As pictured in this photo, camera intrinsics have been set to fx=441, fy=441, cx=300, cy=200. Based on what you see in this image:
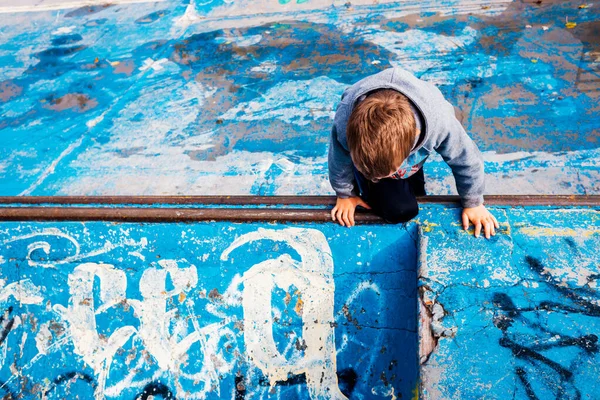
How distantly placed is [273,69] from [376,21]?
107 cm

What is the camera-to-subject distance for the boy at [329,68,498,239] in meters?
1.18

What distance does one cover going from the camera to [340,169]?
156 cm

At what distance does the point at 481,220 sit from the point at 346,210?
1.48 feet

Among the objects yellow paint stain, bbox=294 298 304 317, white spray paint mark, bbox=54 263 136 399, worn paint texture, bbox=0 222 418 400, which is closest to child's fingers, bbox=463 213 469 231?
worn paint texture, bbox=0 222 418 400

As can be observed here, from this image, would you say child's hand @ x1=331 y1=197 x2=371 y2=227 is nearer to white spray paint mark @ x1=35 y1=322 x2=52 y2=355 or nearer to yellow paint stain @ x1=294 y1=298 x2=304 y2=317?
yellow paint stain @ x1=294 y1=298 x2=304 y2=317

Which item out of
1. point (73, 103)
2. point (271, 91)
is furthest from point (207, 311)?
point (73, 103)

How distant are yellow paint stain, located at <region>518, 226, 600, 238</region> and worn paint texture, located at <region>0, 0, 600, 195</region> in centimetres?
78

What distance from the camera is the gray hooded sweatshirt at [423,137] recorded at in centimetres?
126

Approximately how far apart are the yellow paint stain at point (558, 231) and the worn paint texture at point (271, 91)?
78cm

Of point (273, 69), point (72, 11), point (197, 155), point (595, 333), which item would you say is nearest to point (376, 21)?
point (273, 69)

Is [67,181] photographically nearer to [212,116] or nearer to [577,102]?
[212,116]

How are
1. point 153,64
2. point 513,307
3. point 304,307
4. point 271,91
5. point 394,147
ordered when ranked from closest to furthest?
point 394,147, point 513,307, point 304,307, point 271,91, point 153,64

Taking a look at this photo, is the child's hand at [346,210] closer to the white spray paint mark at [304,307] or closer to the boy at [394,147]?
the boy at [394,147]

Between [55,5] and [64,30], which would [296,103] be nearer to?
[64,30]
